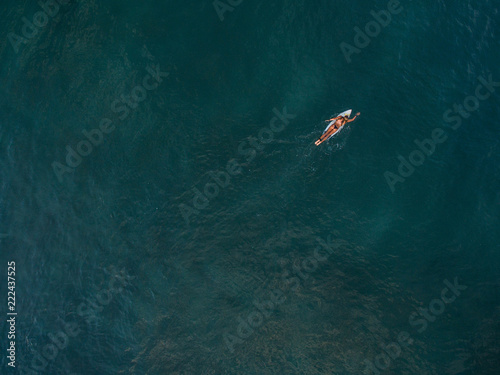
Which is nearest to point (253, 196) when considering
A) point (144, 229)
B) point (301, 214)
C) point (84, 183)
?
point (301, 214)

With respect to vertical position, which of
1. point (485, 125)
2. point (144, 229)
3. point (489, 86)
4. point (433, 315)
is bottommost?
point (433, 315)

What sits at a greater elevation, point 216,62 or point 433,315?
point 216,62

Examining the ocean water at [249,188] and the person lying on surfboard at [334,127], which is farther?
the person lying on surfboard at [334,127]

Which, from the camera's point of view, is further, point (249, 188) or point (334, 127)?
Result: point (249, 188)

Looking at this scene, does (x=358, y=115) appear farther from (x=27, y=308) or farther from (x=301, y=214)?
(x=27, y=308)

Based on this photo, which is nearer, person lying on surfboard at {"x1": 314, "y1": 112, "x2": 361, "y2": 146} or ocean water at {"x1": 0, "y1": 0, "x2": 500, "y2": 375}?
ocean water at {"x1": 0, "y1": 0, "x2": 500, "y2": 375}

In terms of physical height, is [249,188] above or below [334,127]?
above

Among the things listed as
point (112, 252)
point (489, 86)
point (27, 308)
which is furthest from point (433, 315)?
point (27, 308)

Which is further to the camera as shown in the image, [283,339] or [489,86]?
[489,86]
